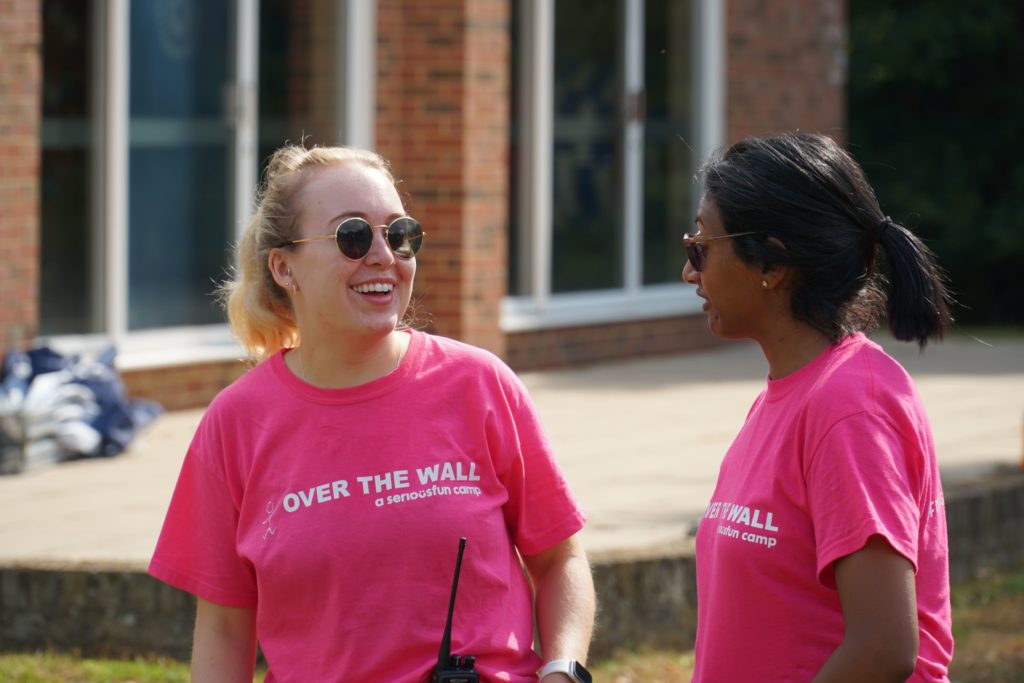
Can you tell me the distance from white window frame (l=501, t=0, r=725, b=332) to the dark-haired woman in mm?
7957

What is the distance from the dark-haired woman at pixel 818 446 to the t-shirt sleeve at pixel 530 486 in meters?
0.35

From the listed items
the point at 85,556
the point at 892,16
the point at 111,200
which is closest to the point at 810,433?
the point at 85,556

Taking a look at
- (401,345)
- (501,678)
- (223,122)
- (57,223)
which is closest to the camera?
(501,678)

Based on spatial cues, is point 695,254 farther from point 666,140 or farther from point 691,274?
point 666,140

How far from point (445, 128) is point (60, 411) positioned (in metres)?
3.54

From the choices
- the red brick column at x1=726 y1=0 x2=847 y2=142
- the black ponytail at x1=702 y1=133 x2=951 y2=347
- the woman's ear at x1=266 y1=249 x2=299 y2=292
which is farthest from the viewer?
the red brick column at x1=726 y1=0 x2=847 y2=142

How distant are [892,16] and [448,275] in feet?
34.8

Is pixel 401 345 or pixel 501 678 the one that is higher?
pixel 401 345

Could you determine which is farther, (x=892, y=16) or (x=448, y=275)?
Answer: (x=892, y=16)

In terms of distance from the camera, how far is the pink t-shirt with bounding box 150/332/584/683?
9.76 feet

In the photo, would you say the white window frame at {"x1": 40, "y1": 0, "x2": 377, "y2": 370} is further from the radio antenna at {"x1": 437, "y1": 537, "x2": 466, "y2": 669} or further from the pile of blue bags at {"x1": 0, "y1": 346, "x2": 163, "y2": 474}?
the radio antenna at {"x1": 437, "y1": 537, "x2": 466, "y2": 669}

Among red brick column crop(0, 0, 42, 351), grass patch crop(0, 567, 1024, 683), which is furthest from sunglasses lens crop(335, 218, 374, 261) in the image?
red brick column crop(0, 0, 42, 351)

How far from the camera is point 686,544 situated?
19.5 feet

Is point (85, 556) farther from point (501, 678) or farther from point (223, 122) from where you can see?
point (223, 122)
